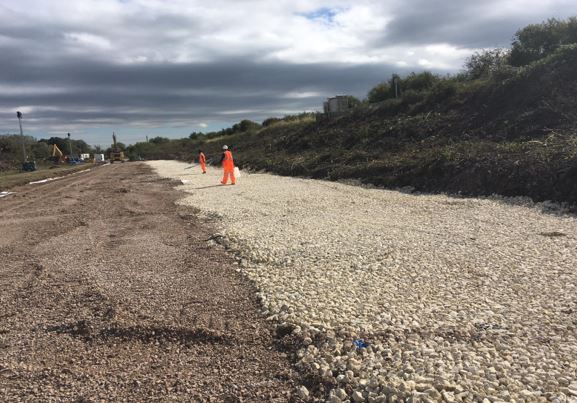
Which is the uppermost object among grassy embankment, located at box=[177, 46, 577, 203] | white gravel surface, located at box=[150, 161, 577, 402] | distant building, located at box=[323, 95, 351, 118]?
distant building, located at box=[323, 95, 351, 118]

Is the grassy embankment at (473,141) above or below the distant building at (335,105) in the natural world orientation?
below

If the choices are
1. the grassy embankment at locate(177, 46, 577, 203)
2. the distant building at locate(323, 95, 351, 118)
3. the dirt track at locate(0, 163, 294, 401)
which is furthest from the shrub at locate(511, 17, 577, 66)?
the dirt track at locate(0, 163, 294, 401)

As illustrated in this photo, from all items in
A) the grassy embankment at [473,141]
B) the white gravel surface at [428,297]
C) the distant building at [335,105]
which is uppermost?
the distant building at [335,105]

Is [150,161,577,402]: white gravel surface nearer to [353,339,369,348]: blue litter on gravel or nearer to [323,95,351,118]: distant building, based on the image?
[353,339,369,348]: blue litter on gravel

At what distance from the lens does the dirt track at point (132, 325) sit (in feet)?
13.5

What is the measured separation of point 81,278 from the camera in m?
7.31

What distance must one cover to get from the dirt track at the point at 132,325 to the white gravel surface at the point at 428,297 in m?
0.48

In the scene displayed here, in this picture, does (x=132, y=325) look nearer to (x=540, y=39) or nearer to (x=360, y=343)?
Result: (x=360, y=343)

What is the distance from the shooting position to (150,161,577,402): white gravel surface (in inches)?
150

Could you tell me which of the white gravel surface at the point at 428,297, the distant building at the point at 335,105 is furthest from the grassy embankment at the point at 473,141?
the distant building at the point at 335,105

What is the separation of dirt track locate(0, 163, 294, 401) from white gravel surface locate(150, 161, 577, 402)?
1.57 ft

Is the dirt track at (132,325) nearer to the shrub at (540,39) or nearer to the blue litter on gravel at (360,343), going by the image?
the blue litter on gravel at (360,343)

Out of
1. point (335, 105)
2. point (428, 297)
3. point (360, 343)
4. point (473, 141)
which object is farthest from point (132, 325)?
point (335, 105)

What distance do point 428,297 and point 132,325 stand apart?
3.44m
